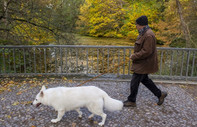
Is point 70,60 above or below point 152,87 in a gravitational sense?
above

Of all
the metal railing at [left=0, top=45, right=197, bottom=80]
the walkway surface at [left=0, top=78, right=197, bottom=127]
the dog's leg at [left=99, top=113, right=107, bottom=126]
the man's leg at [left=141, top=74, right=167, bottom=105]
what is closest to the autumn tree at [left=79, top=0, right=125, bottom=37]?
the metal railing at [left=0, top=45, right=197, bottom=80]

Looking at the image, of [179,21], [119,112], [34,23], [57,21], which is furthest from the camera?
[179,21]

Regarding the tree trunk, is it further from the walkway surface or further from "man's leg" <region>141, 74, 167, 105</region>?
"man's leg" <region>141, 74, 167, 105</region>

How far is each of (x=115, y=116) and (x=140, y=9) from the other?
1241cm

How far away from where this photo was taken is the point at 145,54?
383 cm

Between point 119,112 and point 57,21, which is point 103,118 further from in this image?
point 57,21

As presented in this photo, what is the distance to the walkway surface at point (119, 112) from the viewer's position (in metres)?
3.68

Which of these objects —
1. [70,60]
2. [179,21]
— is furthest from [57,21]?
[179,21]

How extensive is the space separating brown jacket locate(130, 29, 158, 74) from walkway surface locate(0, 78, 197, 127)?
1134mm

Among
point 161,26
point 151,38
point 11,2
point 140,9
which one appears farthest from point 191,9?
point 11,2

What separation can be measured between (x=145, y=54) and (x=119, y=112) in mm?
1629

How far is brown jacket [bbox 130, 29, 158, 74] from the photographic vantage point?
149 inches

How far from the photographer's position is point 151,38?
3777 mm

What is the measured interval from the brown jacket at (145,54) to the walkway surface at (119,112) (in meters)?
1.13
